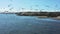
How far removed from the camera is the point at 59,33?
26.4 m

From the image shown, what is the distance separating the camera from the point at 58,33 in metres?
26.4

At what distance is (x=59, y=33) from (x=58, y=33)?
169 millimetres
